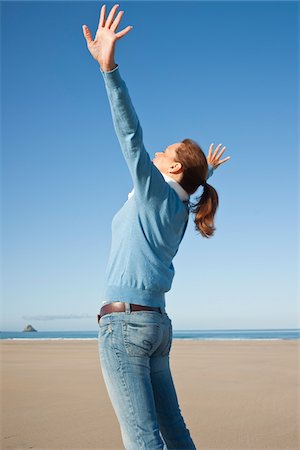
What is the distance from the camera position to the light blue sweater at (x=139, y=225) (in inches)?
91.3

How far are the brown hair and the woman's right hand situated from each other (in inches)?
25.0

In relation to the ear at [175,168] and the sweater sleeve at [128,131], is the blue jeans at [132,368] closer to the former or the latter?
the sweater sleeve at [128,131]

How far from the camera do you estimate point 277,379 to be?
9102 millimetres

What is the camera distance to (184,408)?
646 centimetres

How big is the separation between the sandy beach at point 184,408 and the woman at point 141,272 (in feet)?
8.45

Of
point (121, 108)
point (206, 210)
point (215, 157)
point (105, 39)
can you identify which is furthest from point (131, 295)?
point (215, 157)

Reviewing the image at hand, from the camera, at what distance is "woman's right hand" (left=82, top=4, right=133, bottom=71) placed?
2272 millimetres

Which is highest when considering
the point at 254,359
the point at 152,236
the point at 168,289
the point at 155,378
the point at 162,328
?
the point at 152,236

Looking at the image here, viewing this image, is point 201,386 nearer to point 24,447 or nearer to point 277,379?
point 277,379

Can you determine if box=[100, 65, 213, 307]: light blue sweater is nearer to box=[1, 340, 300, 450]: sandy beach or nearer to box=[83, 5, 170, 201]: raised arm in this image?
box=[83, 5, 170, 201]: raised arm

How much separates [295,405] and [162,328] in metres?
4.97

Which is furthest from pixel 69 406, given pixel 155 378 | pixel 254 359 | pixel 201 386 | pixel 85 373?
pixel 254 359

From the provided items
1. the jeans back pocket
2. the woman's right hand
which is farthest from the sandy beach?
the woman's right hand

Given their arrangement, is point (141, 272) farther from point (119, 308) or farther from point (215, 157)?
point (215, 157)
